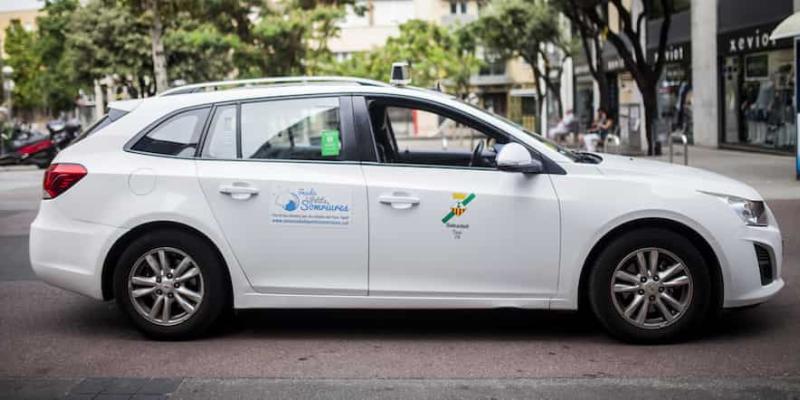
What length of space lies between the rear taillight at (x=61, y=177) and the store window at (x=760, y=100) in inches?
796

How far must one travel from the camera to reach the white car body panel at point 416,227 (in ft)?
19.6

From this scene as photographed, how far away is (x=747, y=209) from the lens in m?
6.05

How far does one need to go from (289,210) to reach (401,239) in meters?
0.71

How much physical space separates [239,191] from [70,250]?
3.89 ft

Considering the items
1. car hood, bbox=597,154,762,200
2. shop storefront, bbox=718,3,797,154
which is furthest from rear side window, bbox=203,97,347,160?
shop storefront, bbox=718,3,797,154

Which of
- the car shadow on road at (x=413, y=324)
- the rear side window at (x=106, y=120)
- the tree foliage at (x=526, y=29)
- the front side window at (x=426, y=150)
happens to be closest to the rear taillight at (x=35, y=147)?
the tree foliage at (x=526, y=29)

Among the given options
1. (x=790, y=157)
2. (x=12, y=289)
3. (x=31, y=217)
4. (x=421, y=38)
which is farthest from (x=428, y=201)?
(x=421, y=38)

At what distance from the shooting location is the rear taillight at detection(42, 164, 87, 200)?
637 centimetres

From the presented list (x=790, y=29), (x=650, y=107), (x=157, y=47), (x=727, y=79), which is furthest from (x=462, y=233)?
(x=727, y=79)

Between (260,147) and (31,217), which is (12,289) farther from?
(31,217)

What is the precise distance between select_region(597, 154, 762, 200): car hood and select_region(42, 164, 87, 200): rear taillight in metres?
3.28

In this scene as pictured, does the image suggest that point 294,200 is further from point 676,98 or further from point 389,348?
point 676,98

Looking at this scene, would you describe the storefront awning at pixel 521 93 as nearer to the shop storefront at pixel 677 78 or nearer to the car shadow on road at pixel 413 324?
the shop storefront at pixel 677 78

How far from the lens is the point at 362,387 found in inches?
204
